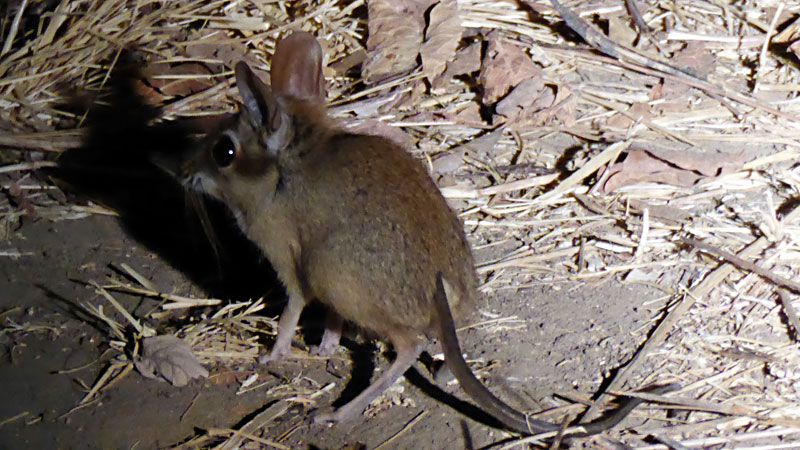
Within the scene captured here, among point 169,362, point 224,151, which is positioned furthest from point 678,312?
point 169,362

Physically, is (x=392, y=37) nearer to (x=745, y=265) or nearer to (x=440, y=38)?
(x=440, y=38)

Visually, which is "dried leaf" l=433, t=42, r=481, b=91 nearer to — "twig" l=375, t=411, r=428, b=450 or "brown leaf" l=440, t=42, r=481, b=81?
"brown leaf" l=440, t=42, r=481, b=81

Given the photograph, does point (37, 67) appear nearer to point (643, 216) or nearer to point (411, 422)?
point (411, 422)

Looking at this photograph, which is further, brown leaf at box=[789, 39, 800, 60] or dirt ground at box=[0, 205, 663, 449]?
brown leaf at box=[789, 39, 800, 60]

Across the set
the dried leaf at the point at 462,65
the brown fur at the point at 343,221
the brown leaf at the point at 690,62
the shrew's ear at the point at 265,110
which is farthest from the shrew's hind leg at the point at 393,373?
the brown leaf at the point at 690,62

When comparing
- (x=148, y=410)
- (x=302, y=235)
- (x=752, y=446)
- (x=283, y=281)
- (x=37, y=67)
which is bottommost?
(x=752, y=446)

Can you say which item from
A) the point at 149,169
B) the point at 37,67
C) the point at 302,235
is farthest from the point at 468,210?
the point at 37,67

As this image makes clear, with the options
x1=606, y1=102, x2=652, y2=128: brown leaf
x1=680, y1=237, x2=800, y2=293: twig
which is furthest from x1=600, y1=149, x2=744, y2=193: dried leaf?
x1=680, y1=237, x2=800, y2=293: twig
